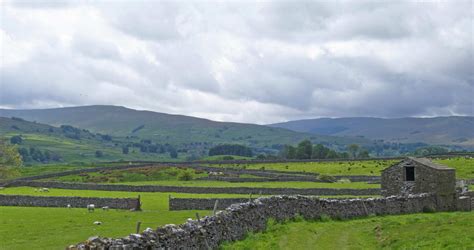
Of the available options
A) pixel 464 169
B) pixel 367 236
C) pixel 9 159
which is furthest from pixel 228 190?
pixel 9 159

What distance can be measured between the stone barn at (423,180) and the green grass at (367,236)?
14.2 metres

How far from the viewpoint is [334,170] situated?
356 feet

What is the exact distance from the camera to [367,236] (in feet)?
98.1

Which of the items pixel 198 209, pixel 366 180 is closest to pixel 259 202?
pixel 198 209

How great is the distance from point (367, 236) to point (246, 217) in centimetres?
708

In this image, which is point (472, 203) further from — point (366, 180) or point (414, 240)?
point (366, 180)

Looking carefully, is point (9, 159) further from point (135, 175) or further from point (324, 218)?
point (324, 218)

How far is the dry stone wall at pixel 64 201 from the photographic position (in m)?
56.7

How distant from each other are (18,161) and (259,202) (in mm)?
97274

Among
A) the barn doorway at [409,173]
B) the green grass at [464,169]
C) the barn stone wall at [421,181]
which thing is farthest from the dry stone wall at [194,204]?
the green grass at [464,169]

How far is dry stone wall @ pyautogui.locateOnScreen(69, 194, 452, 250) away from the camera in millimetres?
15555

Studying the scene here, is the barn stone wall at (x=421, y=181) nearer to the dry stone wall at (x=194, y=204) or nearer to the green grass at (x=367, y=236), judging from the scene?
the dry stone wall at (x=194, y=204)

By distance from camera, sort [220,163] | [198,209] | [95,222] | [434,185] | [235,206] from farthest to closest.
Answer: [220,163] → [198,209] → [434,185] → [95,222] → [235,206]

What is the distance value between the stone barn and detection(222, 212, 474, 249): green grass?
1422cm
